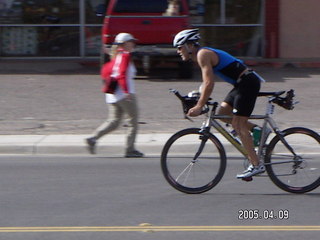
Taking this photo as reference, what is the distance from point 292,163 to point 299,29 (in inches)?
516

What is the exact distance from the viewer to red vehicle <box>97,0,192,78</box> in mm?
16578

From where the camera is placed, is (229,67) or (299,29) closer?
(229,67)

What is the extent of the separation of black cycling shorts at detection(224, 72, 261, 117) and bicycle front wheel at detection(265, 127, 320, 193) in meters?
0.47

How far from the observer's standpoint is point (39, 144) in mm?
11000

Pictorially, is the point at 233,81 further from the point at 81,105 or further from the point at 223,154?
the point at 81,105

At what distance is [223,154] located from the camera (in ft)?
26.0

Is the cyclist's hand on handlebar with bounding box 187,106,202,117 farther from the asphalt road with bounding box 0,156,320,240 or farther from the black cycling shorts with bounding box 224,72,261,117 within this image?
the asphalt road with bounding box 0,156,320,240

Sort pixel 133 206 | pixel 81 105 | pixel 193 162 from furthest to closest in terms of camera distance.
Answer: pixel 81 105, pixel 193 162, pixel 133 206

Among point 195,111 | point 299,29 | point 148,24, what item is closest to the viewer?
point 195,111

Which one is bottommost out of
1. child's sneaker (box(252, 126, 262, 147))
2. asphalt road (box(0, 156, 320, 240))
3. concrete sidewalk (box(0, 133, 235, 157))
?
concrete sidewalk (box(0, 133, 235, 157))

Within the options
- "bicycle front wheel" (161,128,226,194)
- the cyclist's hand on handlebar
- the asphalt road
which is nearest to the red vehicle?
the asphalt road

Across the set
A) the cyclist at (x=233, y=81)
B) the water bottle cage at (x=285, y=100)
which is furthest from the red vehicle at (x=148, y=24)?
the water bottle cage at (x=285, y=100)

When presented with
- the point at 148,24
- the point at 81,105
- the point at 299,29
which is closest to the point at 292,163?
the point at 81,105

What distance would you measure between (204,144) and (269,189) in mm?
999
